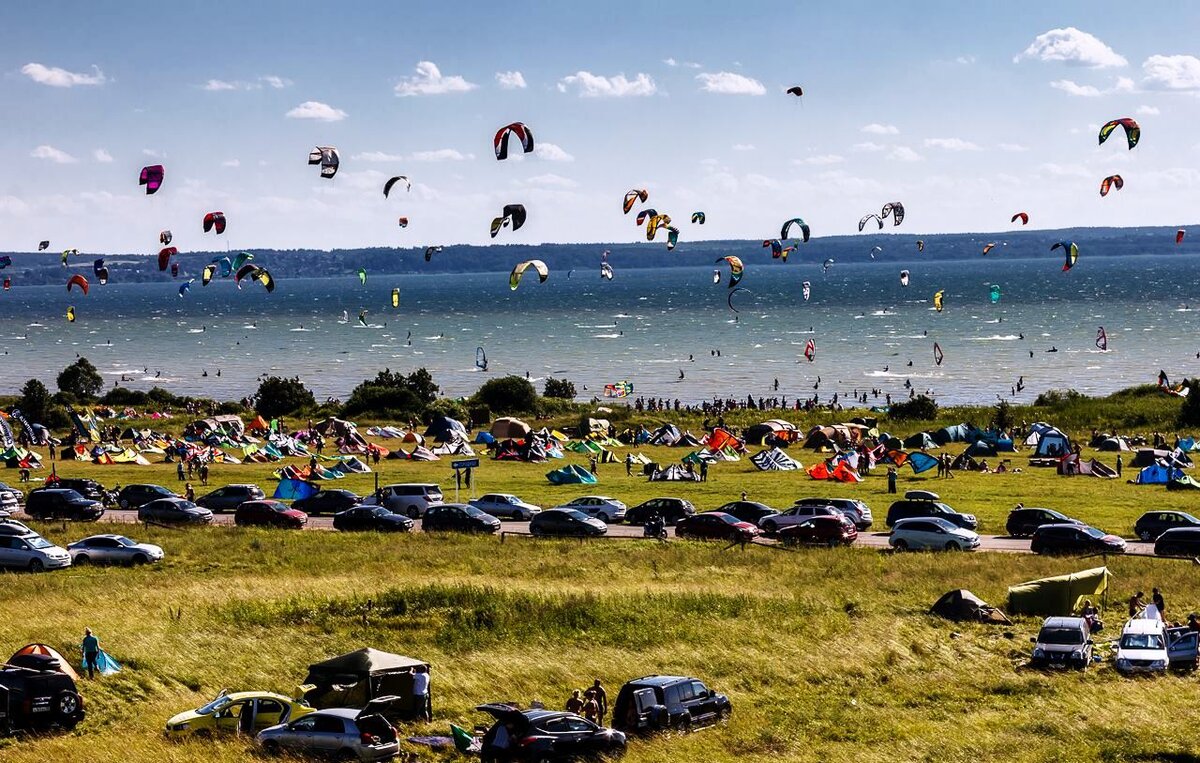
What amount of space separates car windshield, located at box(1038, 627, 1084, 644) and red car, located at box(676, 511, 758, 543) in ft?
44.4

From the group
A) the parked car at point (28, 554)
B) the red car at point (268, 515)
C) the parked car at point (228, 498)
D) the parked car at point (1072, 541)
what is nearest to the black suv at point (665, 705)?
the parked car at point (1072, 541)

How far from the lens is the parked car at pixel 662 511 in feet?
134

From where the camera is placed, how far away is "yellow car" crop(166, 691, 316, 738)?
2023cm

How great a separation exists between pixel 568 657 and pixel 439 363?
13182cm

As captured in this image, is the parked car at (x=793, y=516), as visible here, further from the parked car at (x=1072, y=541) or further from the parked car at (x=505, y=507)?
the parked car at (x=505, y=507)

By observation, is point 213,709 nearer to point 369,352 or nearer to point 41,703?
point 41,703

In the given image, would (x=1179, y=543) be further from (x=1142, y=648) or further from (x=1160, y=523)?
(x=1142, y=648)

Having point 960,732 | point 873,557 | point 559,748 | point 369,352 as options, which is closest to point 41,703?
point 559,748

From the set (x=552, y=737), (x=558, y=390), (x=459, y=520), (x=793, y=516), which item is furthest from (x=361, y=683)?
(x=558, y=390)

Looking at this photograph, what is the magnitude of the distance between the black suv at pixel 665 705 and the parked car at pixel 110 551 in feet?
60.5

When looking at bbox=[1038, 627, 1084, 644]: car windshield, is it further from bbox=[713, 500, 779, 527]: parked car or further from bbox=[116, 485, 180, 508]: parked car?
bbox=[116, 485, 180, 508]: parked car

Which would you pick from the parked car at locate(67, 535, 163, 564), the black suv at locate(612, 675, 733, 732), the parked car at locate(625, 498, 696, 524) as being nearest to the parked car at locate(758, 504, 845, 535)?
the parked car at locate(625, 498, 696, 524)

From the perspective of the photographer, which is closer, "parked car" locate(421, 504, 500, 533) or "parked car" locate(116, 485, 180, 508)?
"parked car" locate(421, 504, 500, 533)

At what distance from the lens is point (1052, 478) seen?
52.9 m
